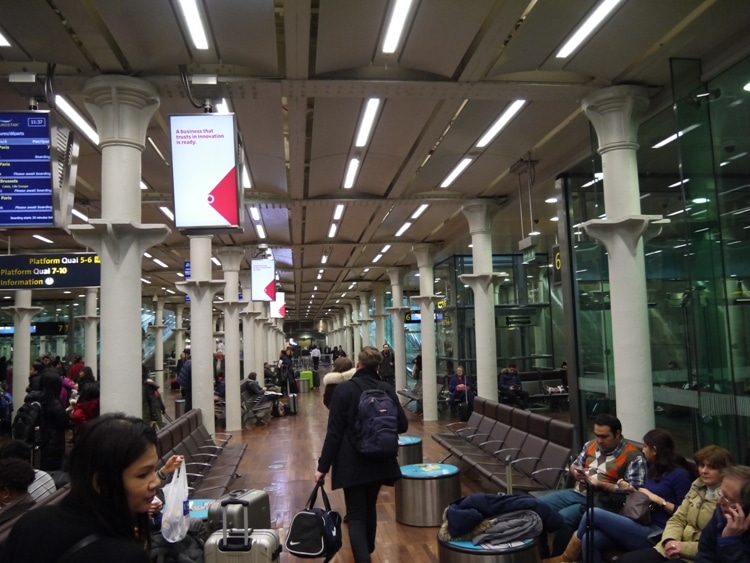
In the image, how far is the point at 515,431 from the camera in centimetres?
718

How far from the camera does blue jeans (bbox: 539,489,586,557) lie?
15.0 ft

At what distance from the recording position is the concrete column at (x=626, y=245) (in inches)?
224

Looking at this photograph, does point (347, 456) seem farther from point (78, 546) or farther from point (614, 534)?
point (78, 546)

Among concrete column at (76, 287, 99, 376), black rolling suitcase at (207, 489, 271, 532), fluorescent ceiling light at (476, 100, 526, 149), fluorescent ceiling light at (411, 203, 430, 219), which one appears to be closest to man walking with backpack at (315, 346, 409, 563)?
black rolling suitcase at (207, 489, 271, 532)

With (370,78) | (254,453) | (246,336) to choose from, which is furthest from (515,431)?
(246,336)

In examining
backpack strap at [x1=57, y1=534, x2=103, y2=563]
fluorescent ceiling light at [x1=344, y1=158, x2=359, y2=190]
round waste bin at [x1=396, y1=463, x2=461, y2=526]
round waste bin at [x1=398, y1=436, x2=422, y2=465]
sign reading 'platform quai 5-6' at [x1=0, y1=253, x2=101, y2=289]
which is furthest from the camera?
sign reading 'platform quai 5-6' at [x1=0, y1=253, x2=101, y2=289]

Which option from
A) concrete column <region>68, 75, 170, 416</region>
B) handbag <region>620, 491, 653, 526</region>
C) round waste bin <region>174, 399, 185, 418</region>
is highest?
concrete column <region>68, 75, 170, 416</region>

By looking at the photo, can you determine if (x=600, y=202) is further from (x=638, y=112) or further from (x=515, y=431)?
(x=515, y=431)

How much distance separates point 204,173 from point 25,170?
1602mm

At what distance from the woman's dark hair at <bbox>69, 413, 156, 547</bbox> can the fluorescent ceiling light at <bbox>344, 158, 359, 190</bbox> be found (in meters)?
6.85

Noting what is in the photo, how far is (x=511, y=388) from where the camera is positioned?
46.1 ft

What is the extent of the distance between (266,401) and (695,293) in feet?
40.3

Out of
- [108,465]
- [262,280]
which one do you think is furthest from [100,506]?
[262,280]

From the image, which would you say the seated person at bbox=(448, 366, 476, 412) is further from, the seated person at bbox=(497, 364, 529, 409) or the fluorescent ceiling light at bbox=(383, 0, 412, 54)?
the fluorescent ceiling light at bbox=(383, 0, 412, 54)
